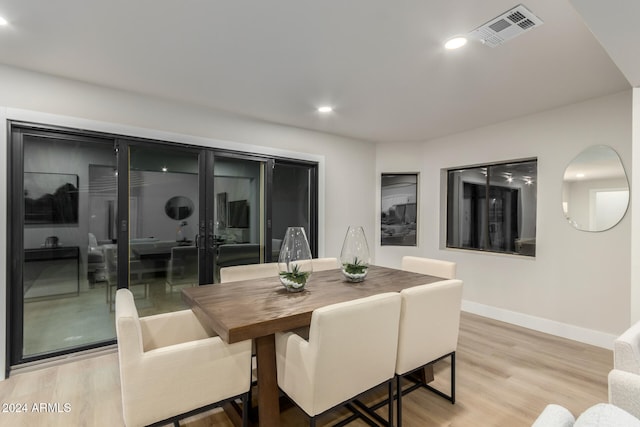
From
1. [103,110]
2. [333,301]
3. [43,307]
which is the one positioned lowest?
[43,307]

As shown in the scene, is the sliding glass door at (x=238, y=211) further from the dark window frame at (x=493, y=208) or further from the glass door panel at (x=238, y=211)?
the dark window frame at (x=493, y=208)

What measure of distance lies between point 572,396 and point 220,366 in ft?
8.20

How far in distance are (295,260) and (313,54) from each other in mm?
1500

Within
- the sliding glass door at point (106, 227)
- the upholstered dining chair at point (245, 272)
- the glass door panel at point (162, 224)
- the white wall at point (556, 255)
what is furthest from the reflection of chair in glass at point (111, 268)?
the white wall at point (556, 255)

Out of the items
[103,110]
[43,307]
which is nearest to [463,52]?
[103,110]

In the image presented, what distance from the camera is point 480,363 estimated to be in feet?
8.88

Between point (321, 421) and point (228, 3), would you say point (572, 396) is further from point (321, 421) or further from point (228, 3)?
point (228, 3)

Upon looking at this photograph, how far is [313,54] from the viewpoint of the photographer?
2230mm

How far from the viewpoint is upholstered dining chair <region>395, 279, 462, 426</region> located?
1820mm

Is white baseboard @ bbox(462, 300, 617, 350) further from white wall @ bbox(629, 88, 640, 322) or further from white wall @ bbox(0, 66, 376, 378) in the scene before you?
white wall @ bbox(0, 66, 376, 378)

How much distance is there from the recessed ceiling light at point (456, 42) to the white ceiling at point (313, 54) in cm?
6

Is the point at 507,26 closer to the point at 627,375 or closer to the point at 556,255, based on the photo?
the point at 627,375

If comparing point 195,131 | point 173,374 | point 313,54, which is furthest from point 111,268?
point 313,54

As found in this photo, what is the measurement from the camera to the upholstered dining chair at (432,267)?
279cm
